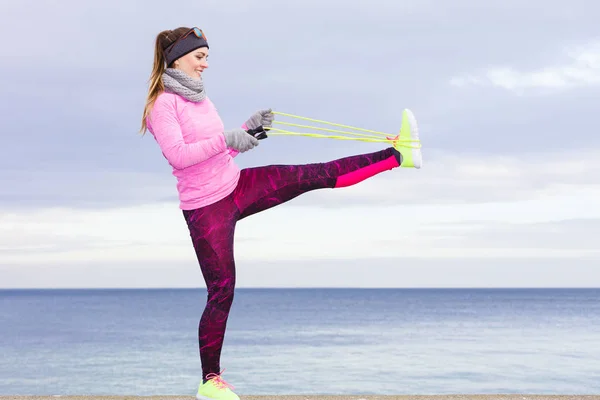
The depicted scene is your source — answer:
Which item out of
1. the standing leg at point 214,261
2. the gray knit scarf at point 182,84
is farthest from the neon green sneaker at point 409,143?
the gray knit scarf at point 182,84

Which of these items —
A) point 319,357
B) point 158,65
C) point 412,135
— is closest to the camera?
point 158,65

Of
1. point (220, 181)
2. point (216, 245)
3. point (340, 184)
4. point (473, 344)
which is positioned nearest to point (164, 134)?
point (220, 181)

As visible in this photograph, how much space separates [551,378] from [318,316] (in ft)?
126

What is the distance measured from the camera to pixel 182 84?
457 cm

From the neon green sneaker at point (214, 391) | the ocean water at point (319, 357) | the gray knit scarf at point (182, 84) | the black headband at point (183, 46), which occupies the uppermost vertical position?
the black headband at point (183, 46)

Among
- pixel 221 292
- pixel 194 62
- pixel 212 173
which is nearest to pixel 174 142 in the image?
pixel 212 173

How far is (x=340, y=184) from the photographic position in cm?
475

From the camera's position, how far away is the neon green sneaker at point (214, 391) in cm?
470

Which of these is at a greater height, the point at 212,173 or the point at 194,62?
the point at 194,62

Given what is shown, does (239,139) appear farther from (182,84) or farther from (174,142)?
(182,84)

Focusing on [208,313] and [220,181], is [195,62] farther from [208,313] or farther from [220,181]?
[208,313]

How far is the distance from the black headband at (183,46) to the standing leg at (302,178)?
83 centimetres

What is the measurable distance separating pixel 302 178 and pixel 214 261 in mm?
740

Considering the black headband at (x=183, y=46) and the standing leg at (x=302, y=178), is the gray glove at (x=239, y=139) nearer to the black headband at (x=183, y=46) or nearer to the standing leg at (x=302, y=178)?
the standing leg at (x=302, y=178)
